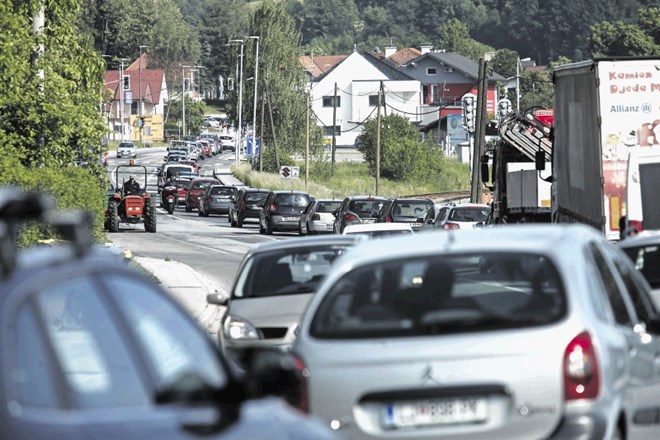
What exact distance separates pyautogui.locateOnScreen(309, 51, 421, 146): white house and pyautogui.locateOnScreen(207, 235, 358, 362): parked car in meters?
130

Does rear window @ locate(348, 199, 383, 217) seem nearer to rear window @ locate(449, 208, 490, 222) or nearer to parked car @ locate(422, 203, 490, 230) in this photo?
parked car @ locate(422, 203, 490, 230)

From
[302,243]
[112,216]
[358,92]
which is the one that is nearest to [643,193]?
[302,243]

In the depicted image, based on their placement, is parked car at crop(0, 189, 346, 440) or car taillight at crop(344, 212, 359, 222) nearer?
parked car at crop(0, 189, 346, 440)

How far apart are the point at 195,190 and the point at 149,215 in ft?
72.5

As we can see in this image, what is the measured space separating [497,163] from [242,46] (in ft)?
278

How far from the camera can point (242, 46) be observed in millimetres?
115062

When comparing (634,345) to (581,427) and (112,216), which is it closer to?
(581,427)

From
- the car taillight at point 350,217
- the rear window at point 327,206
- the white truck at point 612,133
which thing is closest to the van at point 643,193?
the white truck at point 612,133

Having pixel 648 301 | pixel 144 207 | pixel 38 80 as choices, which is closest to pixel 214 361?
pixel 648 301

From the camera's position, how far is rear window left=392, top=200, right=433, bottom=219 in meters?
40.7

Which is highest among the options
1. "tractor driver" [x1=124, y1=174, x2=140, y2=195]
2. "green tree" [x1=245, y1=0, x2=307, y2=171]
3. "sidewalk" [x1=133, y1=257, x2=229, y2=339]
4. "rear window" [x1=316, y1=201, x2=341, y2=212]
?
"green tree" [x1=245, y1=0, x2=307, y2=171]

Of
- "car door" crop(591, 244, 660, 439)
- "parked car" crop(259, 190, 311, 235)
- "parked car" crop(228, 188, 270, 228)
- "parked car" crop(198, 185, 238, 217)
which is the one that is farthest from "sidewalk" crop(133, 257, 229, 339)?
"parked car" crop(198, 185, 238, 217)

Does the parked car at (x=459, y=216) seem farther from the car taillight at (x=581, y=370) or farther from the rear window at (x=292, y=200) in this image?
the car taillight at (x=581, y=370)

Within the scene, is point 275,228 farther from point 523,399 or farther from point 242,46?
point 242,46
